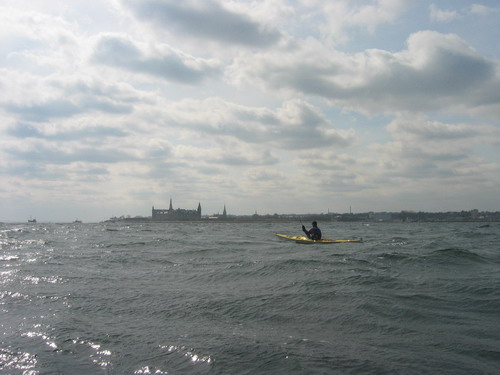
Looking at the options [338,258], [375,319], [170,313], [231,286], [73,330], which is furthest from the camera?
[338,258]

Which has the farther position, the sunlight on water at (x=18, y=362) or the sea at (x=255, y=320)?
the sea at (x=255, y=320)

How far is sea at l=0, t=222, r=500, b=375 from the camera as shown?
21.5ft

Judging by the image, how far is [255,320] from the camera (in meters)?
9.17

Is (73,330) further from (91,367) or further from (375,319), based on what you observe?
(375,319)

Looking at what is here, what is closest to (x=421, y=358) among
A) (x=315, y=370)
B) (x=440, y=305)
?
(x=315, y=370)

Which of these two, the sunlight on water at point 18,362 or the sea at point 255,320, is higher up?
the sunlight on water at point 18,362

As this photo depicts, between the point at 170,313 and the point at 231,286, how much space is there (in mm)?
3591

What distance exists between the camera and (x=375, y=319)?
9094 millimetres

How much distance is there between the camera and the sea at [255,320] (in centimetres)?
655

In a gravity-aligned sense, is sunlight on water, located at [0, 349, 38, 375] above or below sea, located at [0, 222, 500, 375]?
above

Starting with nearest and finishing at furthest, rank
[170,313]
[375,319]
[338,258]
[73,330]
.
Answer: [73,330]
[375,319]
[170,313]
[338,258]

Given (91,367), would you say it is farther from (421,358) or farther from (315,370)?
(421,358)

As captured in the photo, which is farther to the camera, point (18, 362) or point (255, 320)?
point (255, 320)

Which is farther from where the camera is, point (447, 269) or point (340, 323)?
point (447, 269)
